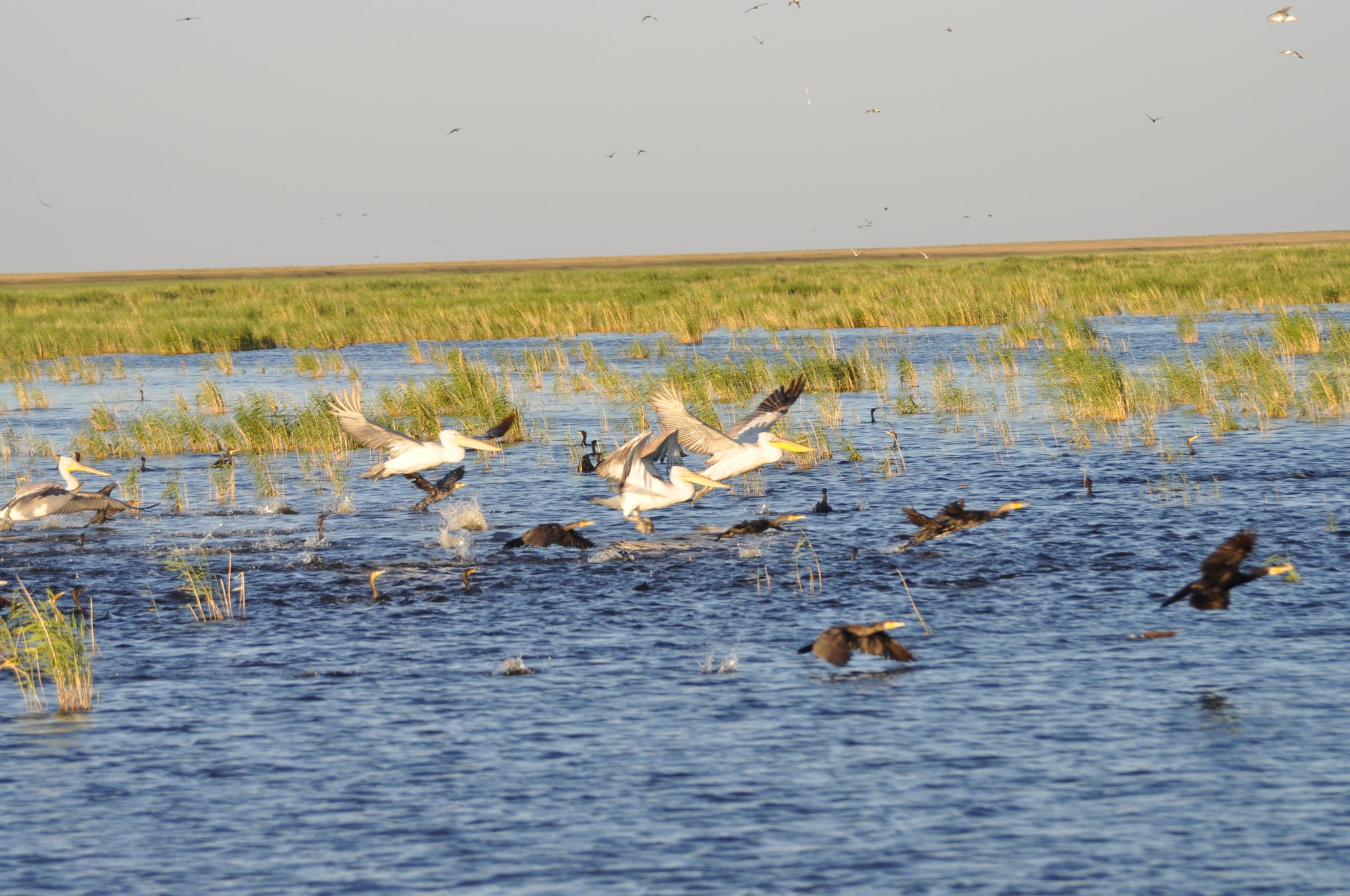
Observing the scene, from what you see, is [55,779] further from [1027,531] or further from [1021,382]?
[1021,382]

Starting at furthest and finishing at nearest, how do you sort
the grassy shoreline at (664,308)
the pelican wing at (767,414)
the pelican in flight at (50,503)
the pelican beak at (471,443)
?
the grassy shoreline at (664,308)
the pelican wing at (767,414)
the pelican beak at (471,443)
the pelican in flight at (50,503)

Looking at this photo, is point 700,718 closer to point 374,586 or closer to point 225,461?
point 374,586

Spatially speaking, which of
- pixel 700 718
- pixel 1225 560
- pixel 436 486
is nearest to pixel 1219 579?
pixel 1225 560

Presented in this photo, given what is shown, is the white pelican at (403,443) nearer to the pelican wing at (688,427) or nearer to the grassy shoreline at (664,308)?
the pelican wing at (688,427)

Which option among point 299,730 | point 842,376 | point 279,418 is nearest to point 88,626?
point 299,730

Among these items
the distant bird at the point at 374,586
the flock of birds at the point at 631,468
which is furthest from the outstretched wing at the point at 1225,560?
the distant bird at the point at 374,586

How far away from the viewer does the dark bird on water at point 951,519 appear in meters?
10.0

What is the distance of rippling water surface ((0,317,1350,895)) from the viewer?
19.0 feet

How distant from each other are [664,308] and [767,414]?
27.3m

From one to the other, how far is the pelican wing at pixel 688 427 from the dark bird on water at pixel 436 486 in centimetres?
228

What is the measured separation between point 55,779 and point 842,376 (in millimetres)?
18780

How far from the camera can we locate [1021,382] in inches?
949

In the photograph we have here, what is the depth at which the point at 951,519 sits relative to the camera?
10398 millimetres

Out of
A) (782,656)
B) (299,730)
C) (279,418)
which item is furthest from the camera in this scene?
(279,418)
